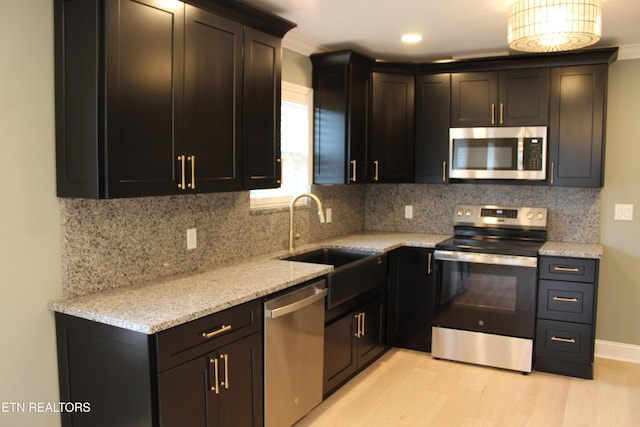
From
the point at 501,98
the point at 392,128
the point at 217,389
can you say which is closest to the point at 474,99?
the point at 501,98

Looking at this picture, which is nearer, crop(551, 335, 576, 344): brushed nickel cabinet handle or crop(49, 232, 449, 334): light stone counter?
crop(49, 232, 449, 334): light stone counter

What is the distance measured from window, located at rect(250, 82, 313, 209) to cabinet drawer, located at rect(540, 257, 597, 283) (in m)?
1.82

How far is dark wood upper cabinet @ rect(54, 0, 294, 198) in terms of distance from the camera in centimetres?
202

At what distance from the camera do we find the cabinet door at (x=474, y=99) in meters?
3.97

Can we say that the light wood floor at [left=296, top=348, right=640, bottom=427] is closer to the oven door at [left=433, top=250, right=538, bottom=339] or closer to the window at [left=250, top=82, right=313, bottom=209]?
the oven door at [left=433, top=250, right=538, bottom=339]

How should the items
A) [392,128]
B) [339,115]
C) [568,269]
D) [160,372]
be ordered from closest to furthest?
[160,372]
[568,269]
[339,115]
[392,128]

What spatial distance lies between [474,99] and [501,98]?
20 cm

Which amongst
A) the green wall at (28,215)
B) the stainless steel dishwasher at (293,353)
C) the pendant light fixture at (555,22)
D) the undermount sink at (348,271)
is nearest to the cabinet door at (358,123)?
the undermount sink at (348,271)

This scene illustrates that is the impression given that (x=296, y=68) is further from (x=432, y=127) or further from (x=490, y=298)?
(x=490, y=298)

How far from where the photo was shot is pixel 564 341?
363cm

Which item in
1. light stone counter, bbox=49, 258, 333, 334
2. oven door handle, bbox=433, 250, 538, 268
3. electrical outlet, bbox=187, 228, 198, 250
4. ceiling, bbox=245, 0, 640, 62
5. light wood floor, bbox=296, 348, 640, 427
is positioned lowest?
light wood floor, bbox=296, 348, 640, 427

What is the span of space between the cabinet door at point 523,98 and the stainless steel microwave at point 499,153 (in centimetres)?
7

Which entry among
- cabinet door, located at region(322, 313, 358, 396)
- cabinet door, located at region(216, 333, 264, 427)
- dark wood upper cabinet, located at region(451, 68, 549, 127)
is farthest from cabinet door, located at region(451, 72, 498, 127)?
cabinet door, located at region(216, 333, 264, 427)

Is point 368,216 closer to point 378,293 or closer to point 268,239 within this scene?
point 378,293
